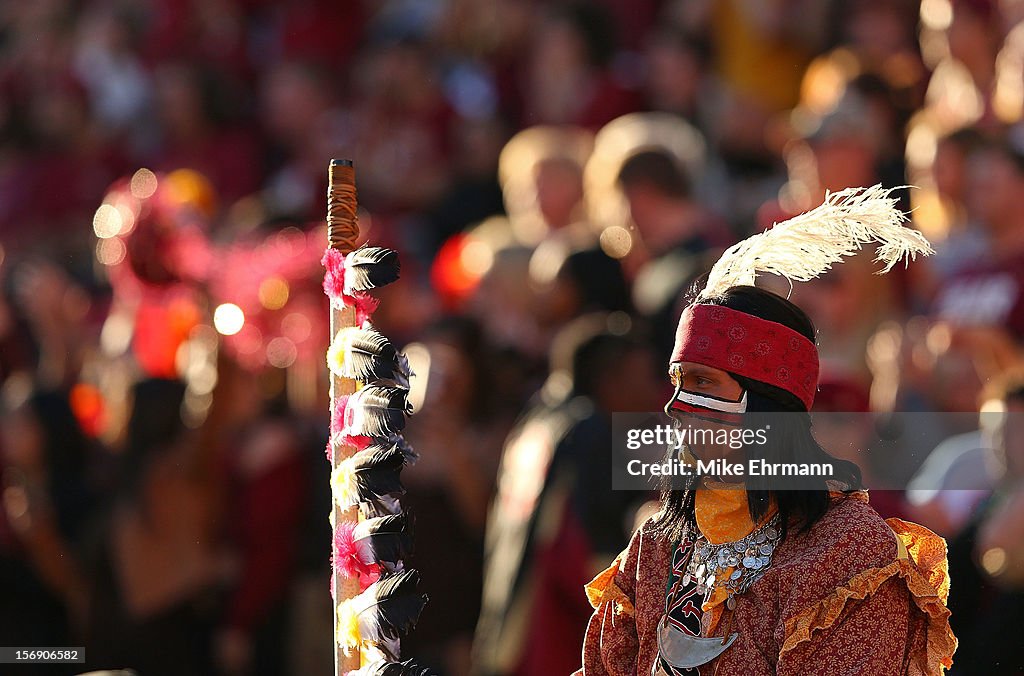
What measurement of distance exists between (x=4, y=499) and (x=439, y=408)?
2.11 metres

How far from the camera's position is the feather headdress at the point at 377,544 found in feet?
11.5

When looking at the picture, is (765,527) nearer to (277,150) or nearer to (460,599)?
(460,599)

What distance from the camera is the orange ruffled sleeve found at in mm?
3232

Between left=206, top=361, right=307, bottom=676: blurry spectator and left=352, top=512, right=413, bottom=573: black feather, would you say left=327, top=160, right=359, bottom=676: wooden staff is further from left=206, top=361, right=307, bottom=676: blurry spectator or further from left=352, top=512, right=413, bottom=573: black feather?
left=206, top=361, right=307, bottom=676: blurry spectator

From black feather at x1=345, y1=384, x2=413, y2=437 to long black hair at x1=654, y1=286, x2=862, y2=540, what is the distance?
0.66 meters

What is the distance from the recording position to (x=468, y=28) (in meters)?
10.4

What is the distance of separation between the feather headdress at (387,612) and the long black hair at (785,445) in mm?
698

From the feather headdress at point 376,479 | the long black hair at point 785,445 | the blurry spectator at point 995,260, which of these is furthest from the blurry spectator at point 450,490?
the long black hair at point 785,445

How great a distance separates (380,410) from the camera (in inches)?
137

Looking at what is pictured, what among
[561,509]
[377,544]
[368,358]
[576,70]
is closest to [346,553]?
[377,544]

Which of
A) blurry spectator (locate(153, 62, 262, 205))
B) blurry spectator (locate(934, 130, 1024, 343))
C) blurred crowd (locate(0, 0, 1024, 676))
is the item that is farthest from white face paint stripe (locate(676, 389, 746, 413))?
blurry spectator (locate(153, 62, 262, 205))

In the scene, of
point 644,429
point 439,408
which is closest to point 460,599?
point 439,408

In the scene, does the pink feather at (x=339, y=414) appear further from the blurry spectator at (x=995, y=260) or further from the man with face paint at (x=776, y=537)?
the blurry spectator at (x=995, y=260)

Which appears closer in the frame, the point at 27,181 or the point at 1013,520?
the point at 1013,520
